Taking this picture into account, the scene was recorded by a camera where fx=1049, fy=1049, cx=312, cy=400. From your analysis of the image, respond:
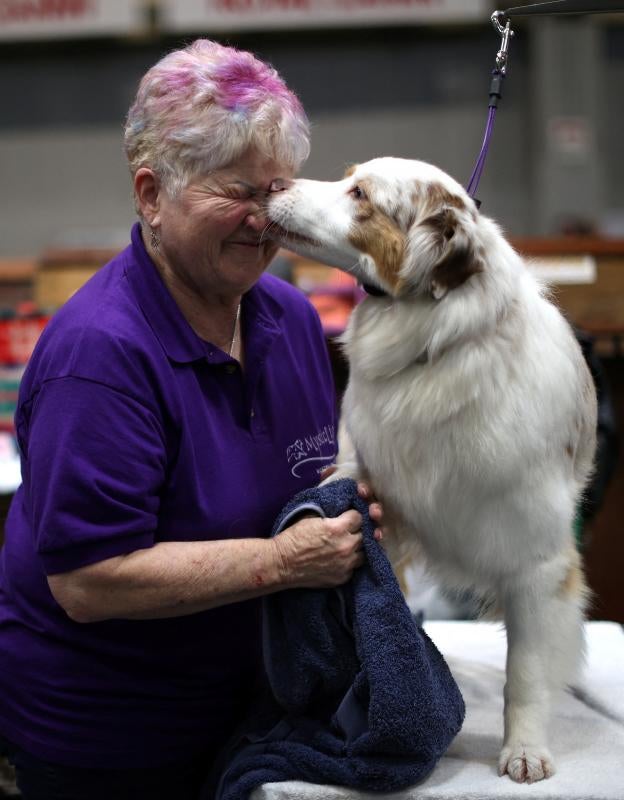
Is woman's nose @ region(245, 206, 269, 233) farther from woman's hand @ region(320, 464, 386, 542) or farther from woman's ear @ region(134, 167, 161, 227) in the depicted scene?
woman's hand @ region(320, 464, 386, 542)

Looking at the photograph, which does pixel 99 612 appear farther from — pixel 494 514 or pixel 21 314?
pixel 21 314

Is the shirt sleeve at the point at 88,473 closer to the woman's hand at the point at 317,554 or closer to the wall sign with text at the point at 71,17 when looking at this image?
the woman's hand at the point at 317,554

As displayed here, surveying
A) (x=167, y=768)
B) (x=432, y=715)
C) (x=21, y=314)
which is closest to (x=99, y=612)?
(x=167, y=768)

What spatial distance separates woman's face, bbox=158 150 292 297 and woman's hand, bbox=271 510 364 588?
1.34ft

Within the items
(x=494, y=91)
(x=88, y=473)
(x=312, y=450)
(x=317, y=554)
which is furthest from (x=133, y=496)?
(x=494, y=91)

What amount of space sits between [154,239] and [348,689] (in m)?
0.74

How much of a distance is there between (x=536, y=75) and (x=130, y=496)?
307 inches

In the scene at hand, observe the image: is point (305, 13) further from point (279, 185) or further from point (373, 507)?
point (373, 507)

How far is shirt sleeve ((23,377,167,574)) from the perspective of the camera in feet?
4.62

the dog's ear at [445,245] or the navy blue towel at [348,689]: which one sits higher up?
the dog's ear at [445,245]

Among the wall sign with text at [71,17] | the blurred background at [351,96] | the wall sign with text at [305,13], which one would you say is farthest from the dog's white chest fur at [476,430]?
the wall sign with text at [71,17]

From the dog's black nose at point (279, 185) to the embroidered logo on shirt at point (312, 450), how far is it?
16.0 inches

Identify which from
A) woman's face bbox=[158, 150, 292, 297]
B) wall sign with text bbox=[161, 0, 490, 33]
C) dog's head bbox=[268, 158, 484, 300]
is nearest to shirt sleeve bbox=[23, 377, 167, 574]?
woman's face bbox=[158, 150, 292, 297]

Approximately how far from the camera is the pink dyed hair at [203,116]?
1527 mm
